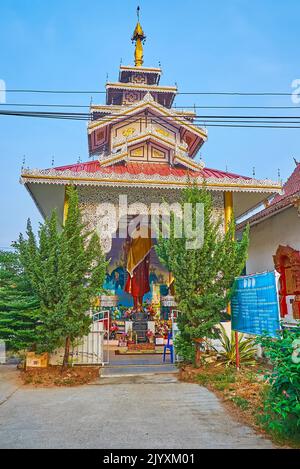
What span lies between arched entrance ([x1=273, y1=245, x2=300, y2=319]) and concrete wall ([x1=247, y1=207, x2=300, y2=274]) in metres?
0.26

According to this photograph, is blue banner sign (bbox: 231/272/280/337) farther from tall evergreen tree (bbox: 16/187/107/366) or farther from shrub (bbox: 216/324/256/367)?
tall evergreen tree (bbox: 16/187/107/366)

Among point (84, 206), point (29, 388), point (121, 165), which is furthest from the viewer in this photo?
point (121, 165)

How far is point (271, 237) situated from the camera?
12.4 metres

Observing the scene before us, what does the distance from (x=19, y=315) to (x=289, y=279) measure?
24.8 feet

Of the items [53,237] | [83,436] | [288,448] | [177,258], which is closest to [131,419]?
[83,436]

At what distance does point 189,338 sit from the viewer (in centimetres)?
764

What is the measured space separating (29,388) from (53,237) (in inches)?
115

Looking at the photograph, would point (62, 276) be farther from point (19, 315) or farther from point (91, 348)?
point (91, 348)

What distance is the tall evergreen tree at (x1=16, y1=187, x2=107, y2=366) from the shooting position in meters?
7.56

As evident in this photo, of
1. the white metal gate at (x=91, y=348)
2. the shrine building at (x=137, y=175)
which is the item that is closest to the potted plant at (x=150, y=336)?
the shrine building at (x=137, y=175)

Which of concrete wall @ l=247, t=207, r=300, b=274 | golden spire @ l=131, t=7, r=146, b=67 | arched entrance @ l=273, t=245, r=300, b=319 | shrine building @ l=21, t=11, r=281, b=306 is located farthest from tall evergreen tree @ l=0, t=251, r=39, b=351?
golden spire @ l=131, t=7, r=146, b=67

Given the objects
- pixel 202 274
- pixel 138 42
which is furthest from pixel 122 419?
pixel 138 42
